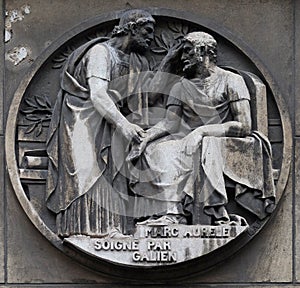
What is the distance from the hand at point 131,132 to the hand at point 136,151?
0.11 feet

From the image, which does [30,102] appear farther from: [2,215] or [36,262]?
[36,262]

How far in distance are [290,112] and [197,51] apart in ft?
3.02

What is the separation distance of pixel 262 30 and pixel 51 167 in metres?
2.07

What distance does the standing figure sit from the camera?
1338 centimetres

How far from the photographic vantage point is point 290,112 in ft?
45.2

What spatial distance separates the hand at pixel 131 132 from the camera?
13.4 metres

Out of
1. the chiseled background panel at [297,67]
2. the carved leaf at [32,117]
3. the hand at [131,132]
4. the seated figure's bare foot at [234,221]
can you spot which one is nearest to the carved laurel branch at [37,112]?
the carved leaf at [32,117]

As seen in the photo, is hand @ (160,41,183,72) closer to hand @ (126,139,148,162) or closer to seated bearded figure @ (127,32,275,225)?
seated bearded figure @ (127,32,275,225)

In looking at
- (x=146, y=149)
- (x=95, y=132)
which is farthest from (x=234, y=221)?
(x=95, y=132)

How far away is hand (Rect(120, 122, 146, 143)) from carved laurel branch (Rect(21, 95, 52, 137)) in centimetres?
66

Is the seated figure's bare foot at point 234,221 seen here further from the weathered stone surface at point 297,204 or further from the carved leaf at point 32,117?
the carved leaf at point 32,117

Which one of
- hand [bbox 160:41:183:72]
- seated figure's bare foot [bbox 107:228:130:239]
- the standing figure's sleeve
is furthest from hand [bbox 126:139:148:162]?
the standing figure's sleeve

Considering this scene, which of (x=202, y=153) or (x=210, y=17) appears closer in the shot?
(x=202, y=153)

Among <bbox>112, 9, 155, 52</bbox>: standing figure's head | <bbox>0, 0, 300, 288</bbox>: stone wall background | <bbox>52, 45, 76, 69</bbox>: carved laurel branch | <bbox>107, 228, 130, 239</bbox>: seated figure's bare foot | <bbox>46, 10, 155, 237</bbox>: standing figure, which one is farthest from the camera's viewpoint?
<bbox>52, 45, 76, 69</bbox>: carved laurel branch
